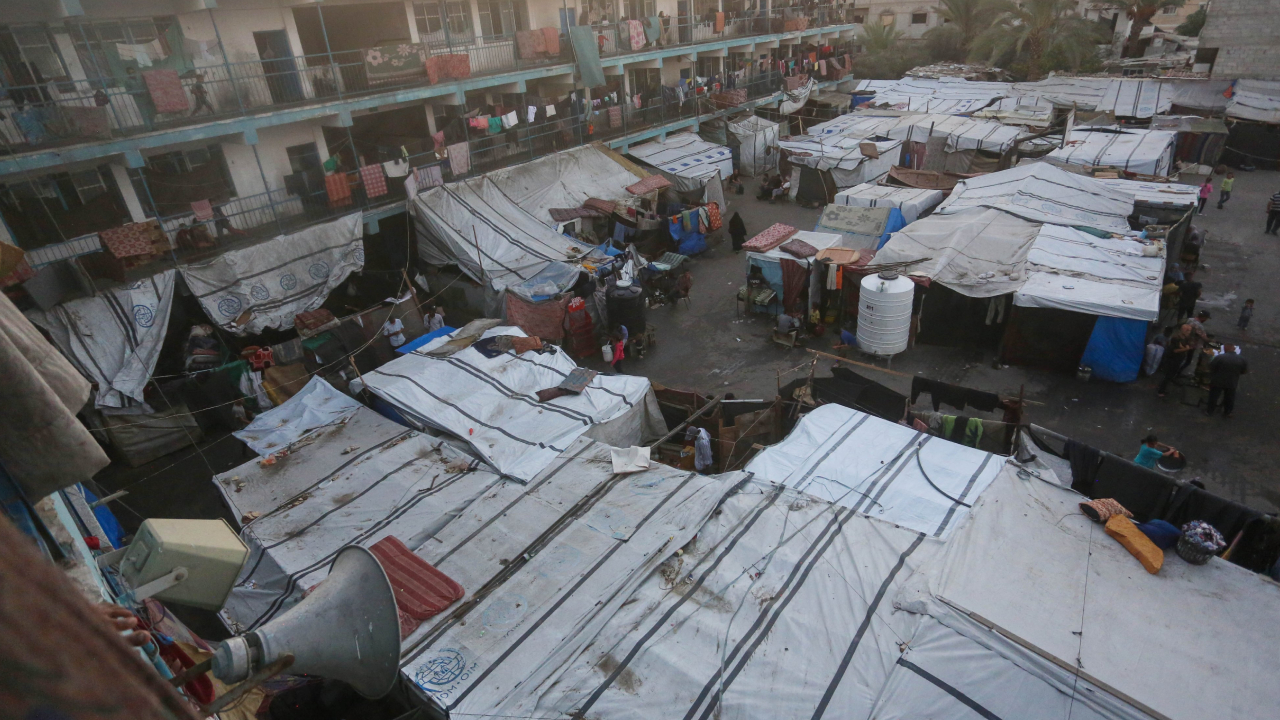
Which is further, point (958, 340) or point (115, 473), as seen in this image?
point (958, 340)

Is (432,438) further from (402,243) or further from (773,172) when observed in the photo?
(773,172)

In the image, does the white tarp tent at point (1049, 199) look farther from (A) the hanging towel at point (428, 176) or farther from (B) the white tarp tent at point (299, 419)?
(B) the white tarp tent at point (299, 419)

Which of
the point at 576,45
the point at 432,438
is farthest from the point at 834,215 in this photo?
the point at 432,438

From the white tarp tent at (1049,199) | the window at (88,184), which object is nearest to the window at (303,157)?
the window at (88,184)

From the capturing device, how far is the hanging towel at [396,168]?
59.7 feet

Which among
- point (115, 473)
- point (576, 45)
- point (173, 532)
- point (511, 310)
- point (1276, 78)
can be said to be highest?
point (576, 45)

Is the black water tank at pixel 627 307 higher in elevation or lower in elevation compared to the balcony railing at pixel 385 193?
lower

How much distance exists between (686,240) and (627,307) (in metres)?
6.99

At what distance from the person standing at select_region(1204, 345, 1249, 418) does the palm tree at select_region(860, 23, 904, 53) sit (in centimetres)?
3983

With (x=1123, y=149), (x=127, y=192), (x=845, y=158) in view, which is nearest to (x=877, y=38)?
(x=845, y=158)

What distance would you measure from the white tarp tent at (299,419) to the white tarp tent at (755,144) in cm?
2319

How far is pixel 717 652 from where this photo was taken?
6.88m

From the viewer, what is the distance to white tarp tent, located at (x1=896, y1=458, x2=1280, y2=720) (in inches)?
236

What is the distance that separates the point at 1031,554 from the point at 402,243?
1835 centimetres
